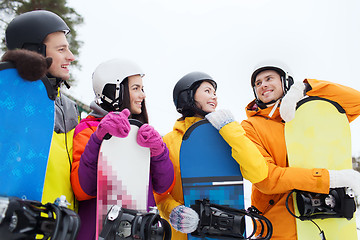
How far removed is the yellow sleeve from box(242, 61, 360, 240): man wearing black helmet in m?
0.14

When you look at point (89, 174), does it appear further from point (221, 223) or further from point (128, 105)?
point (221, 223)

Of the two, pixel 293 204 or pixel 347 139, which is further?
pixel 347 139

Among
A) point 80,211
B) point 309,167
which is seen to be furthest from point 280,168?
point 80,211

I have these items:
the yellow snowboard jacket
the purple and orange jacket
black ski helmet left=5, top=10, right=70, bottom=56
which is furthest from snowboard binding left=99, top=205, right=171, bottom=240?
black ski helmet left=5, top=10, right=70, bottom=56

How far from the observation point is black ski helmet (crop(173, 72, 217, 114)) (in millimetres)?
2745

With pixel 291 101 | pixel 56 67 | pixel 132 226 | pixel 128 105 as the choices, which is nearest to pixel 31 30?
pixel 56 67

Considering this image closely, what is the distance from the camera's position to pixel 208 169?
2.39m

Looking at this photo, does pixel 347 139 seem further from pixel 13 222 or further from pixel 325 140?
pixel 13 222

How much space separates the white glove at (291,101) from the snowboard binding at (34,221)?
6.19ft

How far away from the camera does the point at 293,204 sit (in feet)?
7.97

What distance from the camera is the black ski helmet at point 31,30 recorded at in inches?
81.1

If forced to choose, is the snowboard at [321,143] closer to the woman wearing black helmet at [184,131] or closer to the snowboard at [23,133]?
the woman wearing black helmet at [184,131]

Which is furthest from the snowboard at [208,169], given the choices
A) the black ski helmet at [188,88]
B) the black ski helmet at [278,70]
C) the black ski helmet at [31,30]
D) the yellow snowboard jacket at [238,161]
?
the black ski helmet at [31,30]

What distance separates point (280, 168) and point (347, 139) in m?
0.76
